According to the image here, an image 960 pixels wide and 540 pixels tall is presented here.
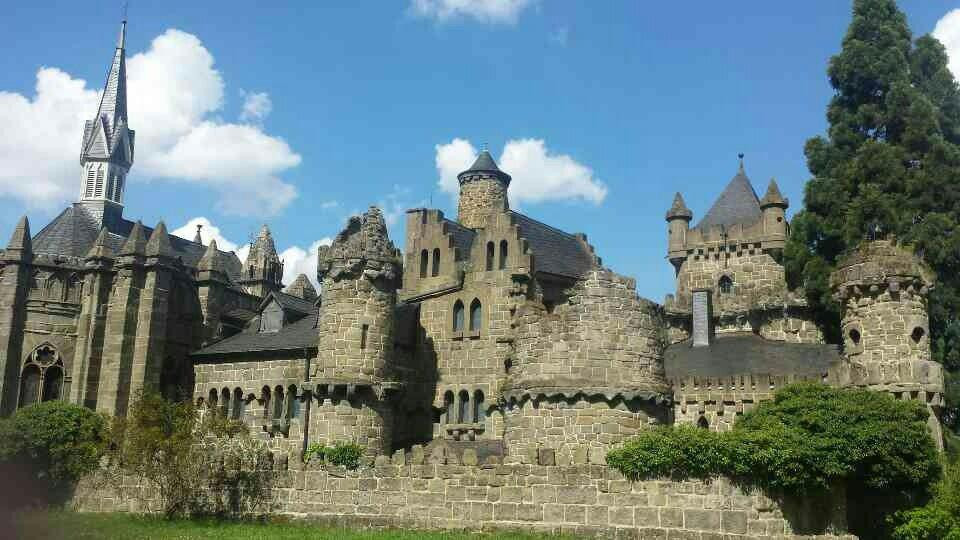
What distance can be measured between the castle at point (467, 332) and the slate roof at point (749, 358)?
120 mm

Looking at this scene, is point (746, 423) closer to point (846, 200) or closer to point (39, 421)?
point (846, 200)

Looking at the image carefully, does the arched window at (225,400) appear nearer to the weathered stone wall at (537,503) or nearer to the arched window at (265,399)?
the arched window at (265,399)

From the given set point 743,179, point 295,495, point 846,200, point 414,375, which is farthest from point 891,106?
point 295,495

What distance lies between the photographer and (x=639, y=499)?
25.4 metres

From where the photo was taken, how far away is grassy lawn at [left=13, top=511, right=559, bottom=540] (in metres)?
26.2

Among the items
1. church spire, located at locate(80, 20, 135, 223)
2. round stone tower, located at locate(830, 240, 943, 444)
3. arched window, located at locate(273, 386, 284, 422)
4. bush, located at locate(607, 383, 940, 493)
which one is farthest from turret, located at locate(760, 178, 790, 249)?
church spire, located at locate(80, 20, 135, 223)

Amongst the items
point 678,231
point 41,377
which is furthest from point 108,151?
point 678,231

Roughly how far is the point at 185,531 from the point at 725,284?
114ft

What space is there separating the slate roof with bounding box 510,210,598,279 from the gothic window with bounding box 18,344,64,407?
84.3 feet

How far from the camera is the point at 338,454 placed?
32.2 m

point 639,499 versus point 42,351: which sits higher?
point 42,351

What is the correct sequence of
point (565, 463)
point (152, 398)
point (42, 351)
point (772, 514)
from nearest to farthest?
point (772, 514) < point (565, 463) < point (152, 398) < point (42, 351)

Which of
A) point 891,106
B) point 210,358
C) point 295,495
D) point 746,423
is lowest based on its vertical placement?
point 295,495

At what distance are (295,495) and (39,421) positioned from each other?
15.1 meters
